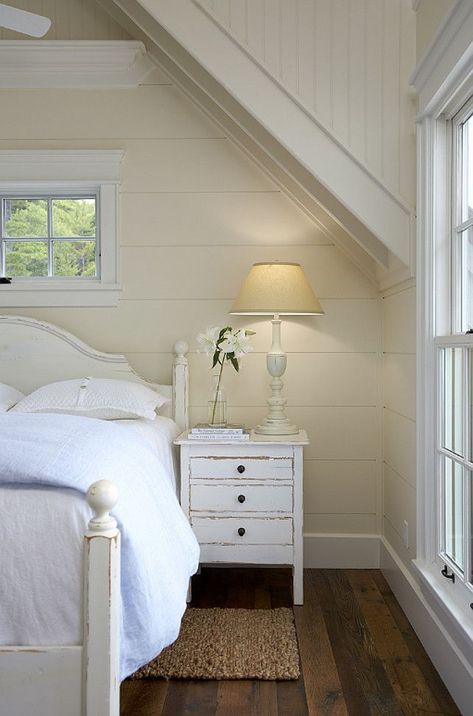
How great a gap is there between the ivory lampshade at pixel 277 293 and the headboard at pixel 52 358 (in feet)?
1.55

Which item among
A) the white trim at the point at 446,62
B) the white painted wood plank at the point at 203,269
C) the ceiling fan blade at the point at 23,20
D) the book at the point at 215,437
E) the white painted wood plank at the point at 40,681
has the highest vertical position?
the ceiling fan blade at the point at 23,20

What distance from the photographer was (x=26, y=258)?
3385 mm

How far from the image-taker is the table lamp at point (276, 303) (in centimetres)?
291

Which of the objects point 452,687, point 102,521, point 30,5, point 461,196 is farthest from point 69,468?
point 30,5

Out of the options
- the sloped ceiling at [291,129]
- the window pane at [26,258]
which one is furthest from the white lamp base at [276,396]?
the window pane at [26,258]

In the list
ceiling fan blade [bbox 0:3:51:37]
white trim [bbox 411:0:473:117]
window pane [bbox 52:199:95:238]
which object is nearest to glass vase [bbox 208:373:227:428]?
window pane [bbox 52:199:95:238]

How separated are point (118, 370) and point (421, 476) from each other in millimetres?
1505

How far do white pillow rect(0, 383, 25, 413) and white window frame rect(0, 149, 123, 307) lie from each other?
17.5 inches

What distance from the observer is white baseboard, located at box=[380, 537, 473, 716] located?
1.85 m

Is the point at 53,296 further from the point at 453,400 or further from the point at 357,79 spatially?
the point at 453,400

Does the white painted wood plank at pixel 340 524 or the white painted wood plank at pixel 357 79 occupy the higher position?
the white painted wood plank at pixel 357 79

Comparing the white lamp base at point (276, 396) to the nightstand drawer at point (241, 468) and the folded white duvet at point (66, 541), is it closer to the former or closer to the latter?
the nightstand drawer at point (241, 468)

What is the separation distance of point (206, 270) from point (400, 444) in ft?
3.99

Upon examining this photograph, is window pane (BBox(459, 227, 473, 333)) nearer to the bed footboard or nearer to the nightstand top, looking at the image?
the nightstand top
